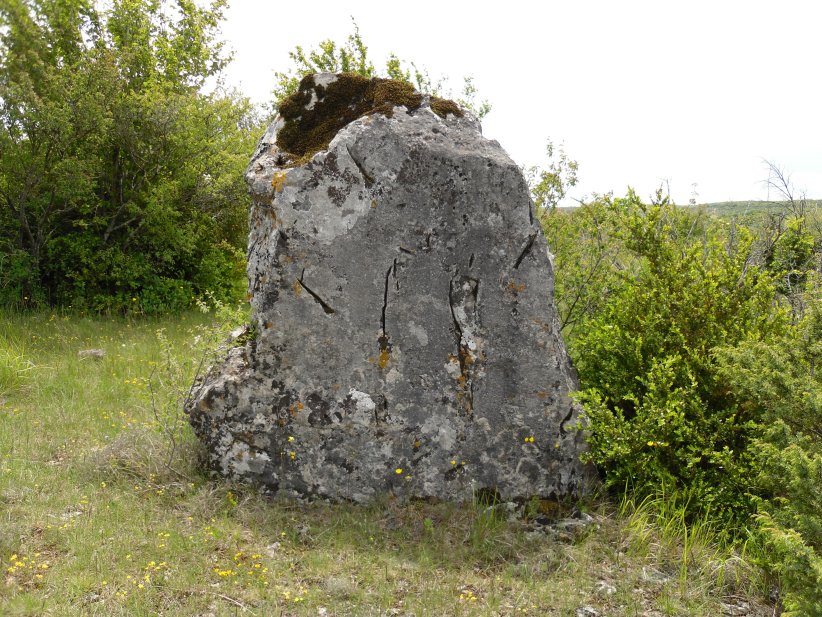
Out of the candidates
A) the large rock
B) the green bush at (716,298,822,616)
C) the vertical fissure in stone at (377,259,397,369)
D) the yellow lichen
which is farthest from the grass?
the yellow lichen

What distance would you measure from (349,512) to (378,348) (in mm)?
1323

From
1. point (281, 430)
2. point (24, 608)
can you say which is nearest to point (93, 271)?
point (281, 430)

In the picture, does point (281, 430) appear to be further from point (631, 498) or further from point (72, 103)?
point (72, 103)

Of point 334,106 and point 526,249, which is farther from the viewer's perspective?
point 334,106

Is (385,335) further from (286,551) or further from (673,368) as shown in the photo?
(673,368)

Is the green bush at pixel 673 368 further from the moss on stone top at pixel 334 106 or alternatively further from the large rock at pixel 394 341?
the moss on stone top at pixel 334 106

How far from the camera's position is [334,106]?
20.2 ft

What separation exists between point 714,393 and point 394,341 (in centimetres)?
280

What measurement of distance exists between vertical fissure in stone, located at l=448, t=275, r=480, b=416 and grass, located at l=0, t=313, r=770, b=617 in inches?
35.2

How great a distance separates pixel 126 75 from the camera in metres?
12.5

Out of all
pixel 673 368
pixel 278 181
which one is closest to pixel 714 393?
pixel 673 368

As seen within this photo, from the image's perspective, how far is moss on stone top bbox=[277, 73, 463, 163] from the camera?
5762 mm

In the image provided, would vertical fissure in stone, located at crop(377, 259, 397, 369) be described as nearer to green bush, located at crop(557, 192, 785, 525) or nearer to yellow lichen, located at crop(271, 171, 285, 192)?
yellow lichen, located at crop(271, 171, 285, 192)

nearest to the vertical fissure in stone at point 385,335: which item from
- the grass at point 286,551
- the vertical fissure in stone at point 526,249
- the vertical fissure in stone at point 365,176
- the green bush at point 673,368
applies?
the vertical fissure in stone at point 365,176
